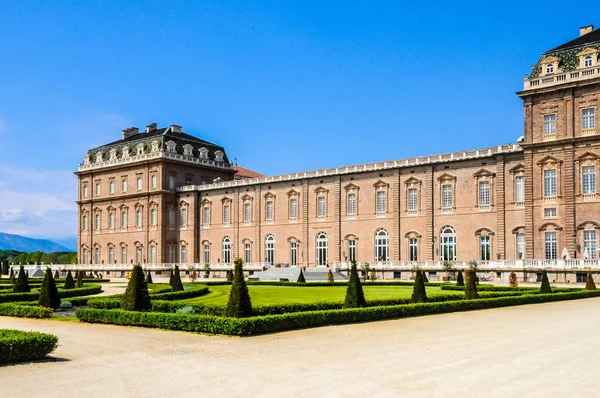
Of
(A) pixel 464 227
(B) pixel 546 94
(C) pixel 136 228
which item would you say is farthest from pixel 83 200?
(B) pixel 546 94

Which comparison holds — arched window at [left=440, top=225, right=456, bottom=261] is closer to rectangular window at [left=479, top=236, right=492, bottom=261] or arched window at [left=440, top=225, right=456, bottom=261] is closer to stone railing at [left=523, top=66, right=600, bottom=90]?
rectangular window at [left=479, top=236, right=492, bottom=261]

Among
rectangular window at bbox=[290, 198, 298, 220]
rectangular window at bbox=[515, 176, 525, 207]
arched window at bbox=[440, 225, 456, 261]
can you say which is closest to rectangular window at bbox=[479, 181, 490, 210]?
rectangular window at bbox=[515, 176, 525, 207]

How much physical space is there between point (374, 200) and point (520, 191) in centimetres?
1182

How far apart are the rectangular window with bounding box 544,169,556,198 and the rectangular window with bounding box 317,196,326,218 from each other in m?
19.3

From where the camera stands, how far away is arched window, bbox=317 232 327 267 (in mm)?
55844

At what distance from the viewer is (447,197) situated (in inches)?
1918

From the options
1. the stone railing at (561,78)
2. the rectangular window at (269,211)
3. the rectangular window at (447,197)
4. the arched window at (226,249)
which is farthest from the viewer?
the arched window at (226,249)

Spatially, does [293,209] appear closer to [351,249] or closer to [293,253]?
[293,253]

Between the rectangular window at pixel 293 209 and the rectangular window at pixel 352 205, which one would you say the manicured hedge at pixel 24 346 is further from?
the rectangular window at pixel 293 209

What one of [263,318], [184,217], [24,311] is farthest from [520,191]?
[184,217]

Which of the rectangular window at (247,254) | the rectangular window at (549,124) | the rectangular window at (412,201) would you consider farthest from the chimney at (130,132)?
the rectangular window at (549,124)

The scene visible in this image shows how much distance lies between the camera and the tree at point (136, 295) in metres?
19.2

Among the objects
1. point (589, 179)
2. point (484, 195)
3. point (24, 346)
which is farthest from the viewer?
point (484, 195)

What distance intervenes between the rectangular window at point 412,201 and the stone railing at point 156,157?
2583 cm
